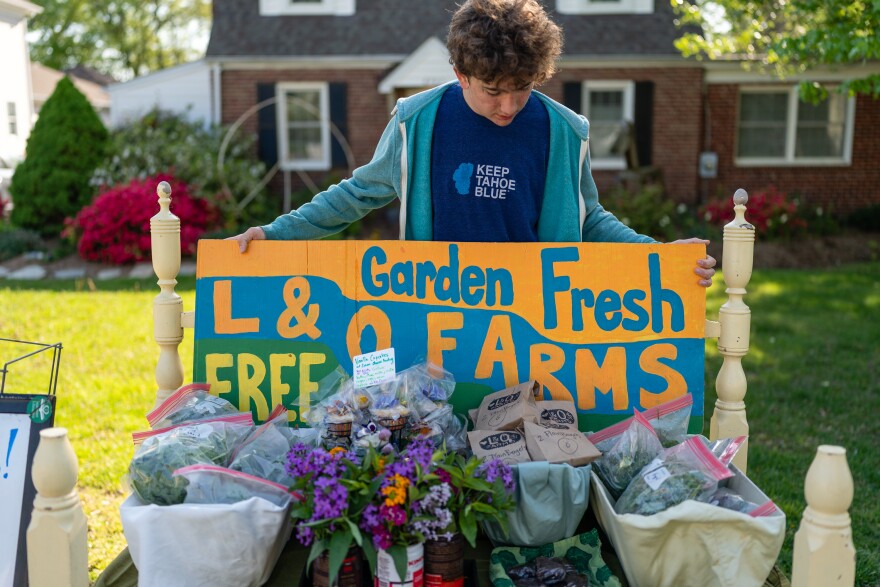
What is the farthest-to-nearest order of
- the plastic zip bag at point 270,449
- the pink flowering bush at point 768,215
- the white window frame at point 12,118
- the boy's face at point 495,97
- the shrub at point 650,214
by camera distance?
the white window frame at point 12,118, the pink flowering bush at point 768,215, the shrub at point 650,214, the boy's face at point 495,97, the plastic zip bag at point 270,449

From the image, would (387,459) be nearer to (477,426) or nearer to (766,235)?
(477,426)

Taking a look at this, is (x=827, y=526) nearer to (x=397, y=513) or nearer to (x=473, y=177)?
(x=397, y=513)

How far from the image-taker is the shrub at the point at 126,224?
10430 millimetres

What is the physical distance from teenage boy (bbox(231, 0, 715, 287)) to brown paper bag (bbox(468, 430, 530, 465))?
26.4 inches

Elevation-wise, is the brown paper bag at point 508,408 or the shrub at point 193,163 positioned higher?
the shrub at point 193,163

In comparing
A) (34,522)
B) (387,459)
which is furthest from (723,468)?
(34,522)

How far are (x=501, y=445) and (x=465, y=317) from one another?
20.2 inches

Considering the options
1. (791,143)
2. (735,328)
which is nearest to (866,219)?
(791,143)

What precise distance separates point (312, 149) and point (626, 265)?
12088mm

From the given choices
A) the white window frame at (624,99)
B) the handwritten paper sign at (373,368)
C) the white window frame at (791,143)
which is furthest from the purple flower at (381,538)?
the white window frame at (791,143)

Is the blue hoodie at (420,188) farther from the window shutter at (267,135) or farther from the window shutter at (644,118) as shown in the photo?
the window shutter at (644,118)

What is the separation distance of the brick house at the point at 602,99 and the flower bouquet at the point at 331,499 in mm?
11793

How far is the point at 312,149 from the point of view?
46.1 ft

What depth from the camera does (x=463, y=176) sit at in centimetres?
251
